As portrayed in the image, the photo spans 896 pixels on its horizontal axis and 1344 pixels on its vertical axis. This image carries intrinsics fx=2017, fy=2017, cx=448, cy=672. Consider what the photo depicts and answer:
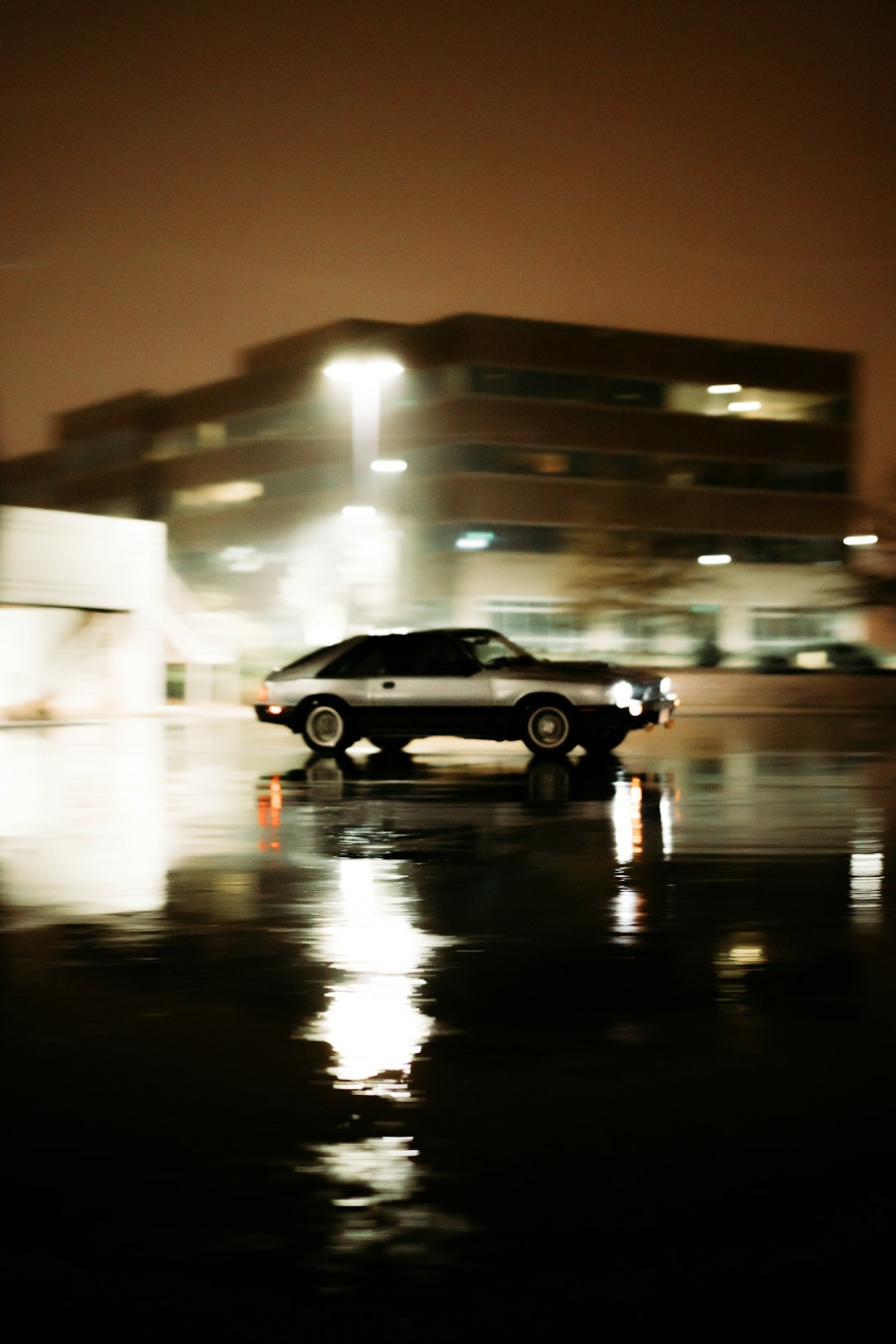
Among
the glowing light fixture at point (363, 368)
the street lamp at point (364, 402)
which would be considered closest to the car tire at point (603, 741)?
the street lamp at point (364, 402)

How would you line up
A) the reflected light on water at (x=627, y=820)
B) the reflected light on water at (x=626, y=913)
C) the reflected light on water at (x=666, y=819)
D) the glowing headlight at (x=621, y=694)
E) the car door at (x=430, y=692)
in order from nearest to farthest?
the reflected light on water at (x=626, y=913)
the reflected light on water at (x=627, y=820)
the reflected light on water at (x=666, y=819)
the glowing headlight at (x=621, y=694)
the car door at (x=430, y=692)

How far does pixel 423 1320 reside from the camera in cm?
423

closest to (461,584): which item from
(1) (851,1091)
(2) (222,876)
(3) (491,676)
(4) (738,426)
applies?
(4) (738,426)

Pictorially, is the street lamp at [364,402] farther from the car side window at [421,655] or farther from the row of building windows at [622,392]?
the row of building windows at [622,392]

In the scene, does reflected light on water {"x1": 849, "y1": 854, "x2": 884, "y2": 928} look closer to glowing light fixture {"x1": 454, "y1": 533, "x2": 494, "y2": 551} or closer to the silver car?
the silver car

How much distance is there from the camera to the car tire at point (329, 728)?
2545cm

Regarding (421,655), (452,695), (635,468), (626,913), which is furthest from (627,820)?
(635,468)

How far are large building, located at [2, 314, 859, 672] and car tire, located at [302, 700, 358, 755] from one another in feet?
149

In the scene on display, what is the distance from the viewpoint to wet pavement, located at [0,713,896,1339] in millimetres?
4480

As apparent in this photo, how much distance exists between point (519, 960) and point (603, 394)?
7614cm

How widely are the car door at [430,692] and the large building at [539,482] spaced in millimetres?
45257

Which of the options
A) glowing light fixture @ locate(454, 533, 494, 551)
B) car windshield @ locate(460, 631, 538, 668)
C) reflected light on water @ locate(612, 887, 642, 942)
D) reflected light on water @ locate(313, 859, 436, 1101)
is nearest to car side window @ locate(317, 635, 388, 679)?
car windshield @ locate(460, 631, 538, 668)

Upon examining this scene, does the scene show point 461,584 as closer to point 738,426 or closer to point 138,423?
point 738,426

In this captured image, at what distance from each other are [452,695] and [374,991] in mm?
16730
